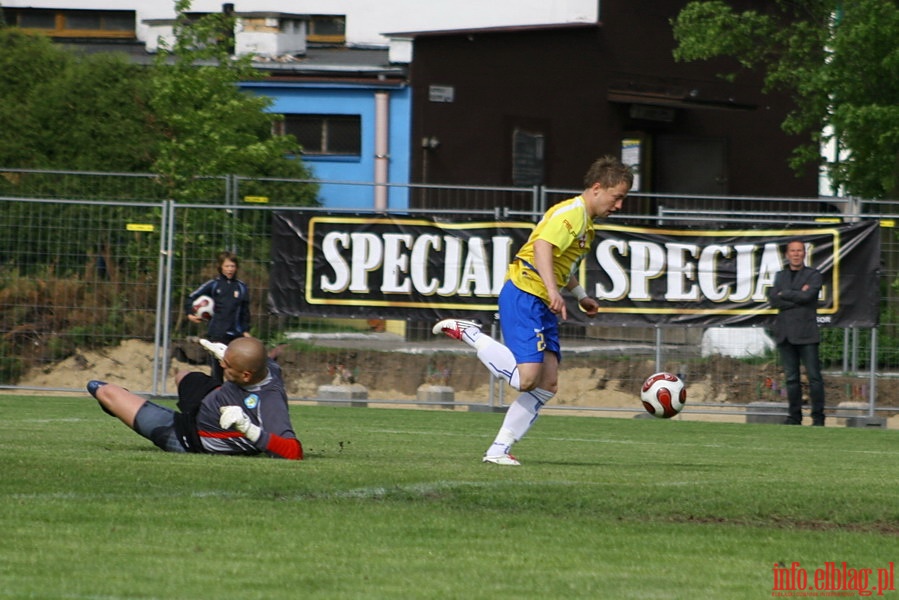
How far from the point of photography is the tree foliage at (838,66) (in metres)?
24.4

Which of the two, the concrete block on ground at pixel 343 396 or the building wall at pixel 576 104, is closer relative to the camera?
the concrete block on ground at pixel 343 396

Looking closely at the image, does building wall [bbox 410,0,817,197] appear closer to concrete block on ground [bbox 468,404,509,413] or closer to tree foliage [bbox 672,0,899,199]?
tree foliage [bbox 672,0,899,199]

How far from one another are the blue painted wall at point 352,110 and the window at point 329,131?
0.72 feet

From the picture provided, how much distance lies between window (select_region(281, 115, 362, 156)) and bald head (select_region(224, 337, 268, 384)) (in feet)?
84.9

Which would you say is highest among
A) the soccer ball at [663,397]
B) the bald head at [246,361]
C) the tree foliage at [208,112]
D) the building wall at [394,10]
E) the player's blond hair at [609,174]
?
the building wall at [394,10]

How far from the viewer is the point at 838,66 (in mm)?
25672

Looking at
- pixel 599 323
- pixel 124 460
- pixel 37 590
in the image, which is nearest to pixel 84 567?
pixel 37 590

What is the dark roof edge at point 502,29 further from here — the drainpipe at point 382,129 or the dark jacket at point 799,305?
the dark jacket at point 799,305

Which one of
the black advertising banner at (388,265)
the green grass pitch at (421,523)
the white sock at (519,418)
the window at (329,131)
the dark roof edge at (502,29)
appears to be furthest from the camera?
the window at (329,131)

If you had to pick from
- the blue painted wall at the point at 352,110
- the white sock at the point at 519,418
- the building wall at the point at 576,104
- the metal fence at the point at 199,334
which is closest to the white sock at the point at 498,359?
the white sock at the point at 519,418

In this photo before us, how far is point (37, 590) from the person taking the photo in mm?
5105

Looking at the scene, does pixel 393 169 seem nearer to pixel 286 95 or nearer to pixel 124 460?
pixel 286 95

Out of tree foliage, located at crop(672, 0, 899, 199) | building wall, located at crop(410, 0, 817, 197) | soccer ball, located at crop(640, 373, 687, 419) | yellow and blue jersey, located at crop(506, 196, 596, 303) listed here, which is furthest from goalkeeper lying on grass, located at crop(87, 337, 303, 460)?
building wall, located at crop(410, 0, 817, 197)

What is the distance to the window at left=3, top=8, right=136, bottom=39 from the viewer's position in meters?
43.4
